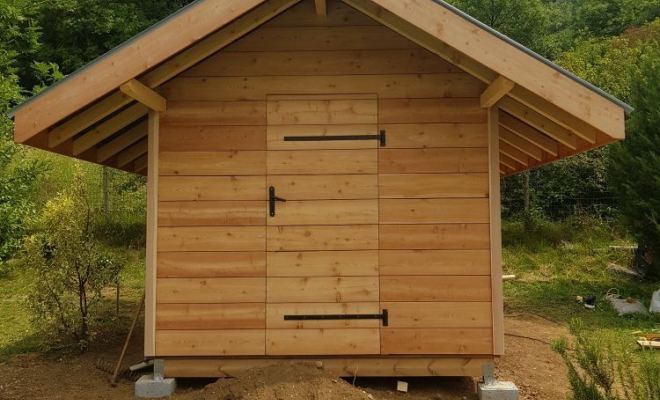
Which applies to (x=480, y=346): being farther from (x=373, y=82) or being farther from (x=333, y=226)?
(x=373, y=82)

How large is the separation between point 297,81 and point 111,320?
4.61 m

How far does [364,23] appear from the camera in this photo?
14.9 ft

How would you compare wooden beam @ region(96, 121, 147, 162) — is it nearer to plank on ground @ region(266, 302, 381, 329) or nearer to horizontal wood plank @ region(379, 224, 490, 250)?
plank on ground @ region(266, 302, 381, 329)

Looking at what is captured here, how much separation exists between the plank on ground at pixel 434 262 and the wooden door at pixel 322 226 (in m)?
0.13

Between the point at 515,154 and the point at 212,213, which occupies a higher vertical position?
the point at 515,154

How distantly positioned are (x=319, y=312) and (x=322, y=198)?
958 mm

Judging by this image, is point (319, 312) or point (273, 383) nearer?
point (273, 383)

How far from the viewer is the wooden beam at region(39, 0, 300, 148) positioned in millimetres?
4328

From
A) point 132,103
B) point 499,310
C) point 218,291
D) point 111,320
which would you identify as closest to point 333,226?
point 218,291

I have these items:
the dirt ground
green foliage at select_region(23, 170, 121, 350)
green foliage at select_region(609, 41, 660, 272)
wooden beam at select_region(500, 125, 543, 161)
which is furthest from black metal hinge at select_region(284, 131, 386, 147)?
green foliage at select_region(609, 41, 660, 272)

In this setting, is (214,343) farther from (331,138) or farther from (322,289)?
(331,138)

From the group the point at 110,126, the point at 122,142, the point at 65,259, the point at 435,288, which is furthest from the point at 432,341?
the point at 122,142

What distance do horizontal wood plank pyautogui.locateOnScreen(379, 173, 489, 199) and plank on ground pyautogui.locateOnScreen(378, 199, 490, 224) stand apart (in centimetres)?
5

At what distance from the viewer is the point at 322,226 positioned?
449 cm
